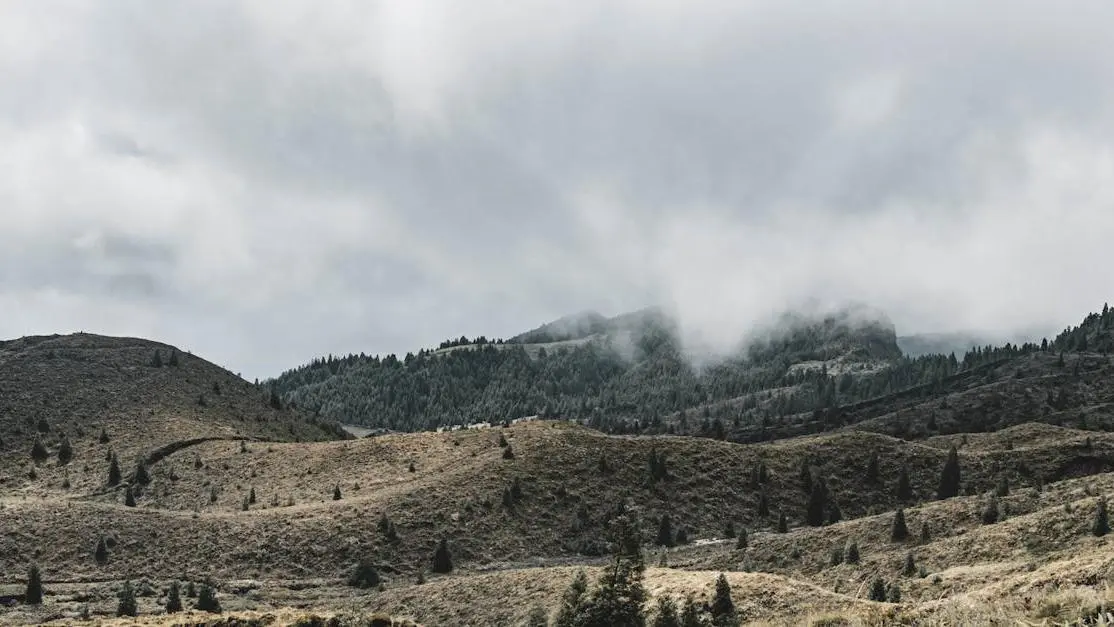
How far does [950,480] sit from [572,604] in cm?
6751

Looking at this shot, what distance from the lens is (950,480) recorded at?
299 ft

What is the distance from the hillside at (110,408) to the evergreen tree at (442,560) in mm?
52982

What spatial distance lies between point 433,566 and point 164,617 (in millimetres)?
43828

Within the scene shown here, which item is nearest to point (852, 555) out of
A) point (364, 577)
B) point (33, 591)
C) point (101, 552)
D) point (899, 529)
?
point (899, 529)

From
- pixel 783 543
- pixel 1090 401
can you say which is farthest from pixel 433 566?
pixel 1090 401

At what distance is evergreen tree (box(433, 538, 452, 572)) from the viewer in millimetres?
72125

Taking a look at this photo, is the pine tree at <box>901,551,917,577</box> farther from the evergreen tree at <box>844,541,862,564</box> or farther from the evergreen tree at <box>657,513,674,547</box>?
the evergreen tree at <box>657,513,674,547</box>

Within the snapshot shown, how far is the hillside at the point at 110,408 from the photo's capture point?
114 m

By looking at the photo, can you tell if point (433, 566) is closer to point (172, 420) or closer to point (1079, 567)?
point (1079, 567)

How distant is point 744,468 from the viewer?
99688 millimetres

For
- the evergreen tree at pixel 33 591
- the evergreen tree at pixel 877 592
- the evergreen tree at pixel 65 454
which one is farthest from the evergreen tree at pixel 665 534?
the evergreen tree at pixel 65 454

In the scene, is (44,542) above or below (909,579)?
above

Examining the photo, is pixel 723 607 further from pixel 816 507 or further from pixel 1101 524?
pixel 816 507

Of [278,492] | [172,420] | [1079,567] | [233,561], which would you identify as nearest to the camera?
[1079,567]
